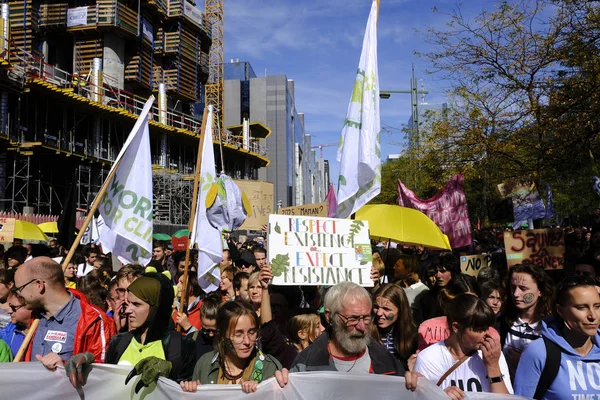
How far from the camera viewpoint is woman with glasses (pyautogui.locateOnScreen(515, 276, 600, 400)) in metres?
3.01

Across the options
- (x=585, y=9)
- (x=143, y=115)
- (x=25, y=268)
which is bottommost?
(x=25, y=268)

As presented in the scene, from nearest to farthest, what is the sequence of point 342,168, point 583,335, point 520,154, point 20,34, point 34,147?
point 583,335
point 342,168
point 520,154
point 34,147
point 20,34

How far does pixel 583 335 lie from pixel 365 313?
1203 millimetres

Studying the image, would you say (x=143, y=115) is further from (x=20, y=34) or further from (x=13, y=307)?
(x=20, y=34)

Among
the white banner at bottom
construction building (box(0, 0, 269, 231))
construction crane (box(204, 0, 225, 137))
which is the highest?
construction crane (box(204, 0, 225, 137))

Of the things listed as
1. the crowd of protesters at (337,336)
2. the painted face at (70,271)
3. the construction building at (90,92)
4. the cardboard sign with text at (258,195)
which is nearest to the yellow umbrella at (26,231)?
the painted face at (70,271)

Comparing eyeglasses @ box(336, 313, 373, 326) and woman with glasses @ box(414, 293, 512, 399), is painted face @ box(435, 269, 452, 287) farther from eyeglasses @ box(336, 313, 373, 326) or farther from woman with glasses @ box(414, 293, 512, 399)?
eyeglasses @ box(336, 313, 373, 326)

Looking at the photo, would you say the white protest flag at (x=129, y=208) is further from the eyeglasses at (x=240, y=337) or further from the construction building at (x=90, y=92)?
the construction building at (x=90, y=92)

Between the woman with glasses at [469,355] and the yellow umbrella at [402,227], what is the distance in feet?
13.6

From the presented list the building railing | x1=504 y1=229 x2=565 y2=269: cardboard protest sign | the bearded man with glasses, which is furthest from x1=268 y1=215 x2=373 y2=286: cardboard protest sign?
the building railing

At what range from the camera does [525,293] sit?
13.8 feet

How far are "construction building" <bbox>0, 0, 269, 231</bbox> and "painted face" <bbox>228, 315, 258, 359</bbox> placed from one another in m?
23.5

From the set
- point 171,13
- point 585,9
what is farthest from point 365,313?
point 171,13

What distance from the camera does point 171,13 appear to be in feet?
140
